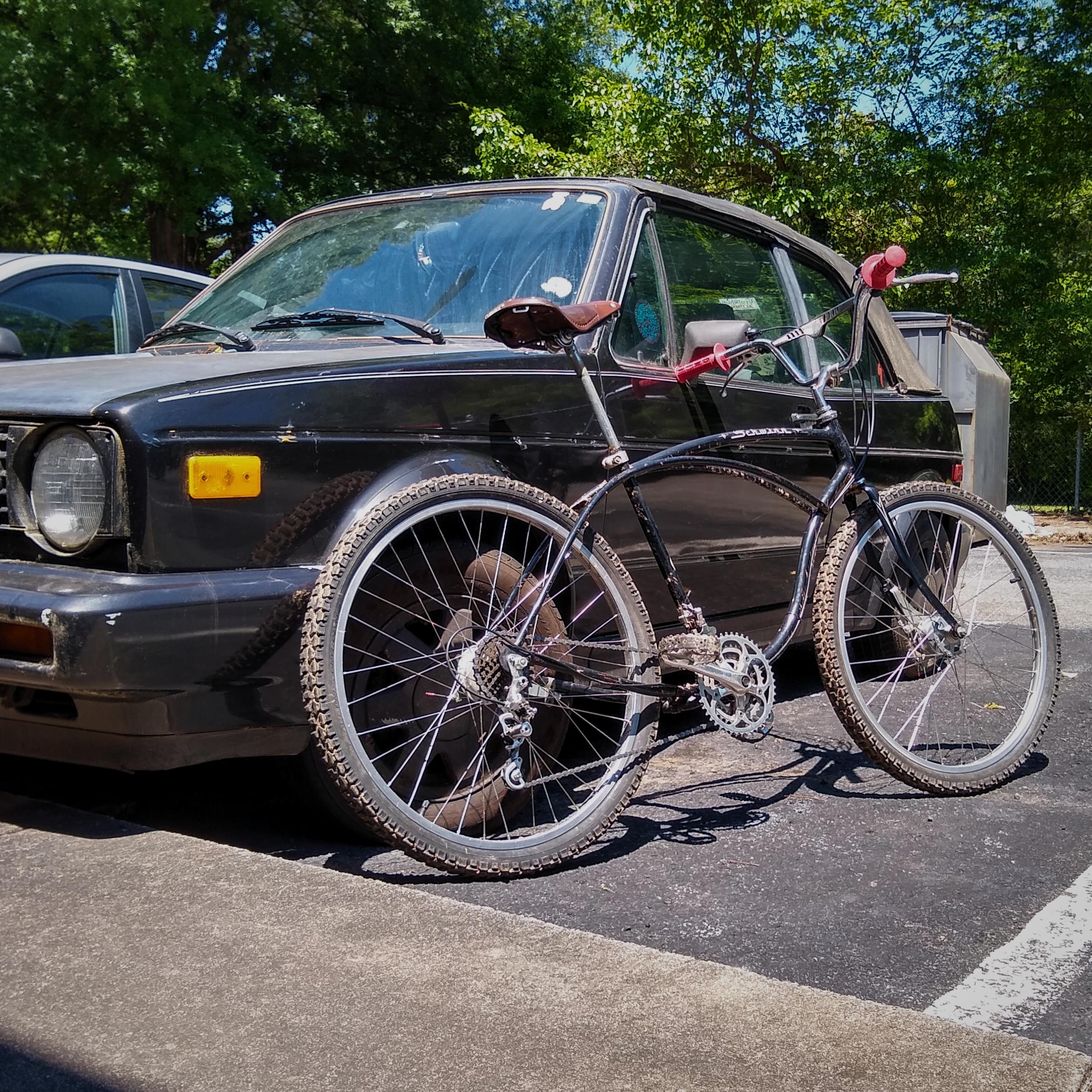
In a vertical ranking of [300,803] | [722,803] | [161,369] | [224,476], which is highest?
[161,369]

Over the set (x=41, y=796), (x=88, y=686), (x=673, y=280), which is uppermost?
(x=673, y=280)

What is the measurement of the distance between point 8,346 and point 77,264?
160 centimetres

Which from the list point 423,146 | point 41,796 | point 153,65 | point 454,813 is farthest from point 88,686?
point 423,146

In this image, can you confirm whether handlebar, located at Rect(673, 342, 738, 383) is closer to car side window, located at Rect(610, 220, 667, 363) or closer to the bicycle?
the bicycle

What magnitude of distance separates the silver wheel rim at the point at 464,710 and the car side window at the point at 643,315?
2.87ft

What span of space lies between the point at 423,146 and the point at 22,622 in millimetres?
19032

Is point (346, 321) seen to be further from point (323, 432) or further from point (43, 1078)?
point (43, 1078)

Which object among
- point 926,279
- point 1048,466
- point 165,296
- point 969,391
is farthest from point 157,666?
point 1048,466

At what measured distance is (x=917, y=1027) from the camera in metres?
2.13

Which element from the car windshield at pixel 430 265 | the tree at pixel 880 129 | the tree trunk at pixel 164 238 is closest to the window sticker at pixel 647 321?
the car windshield at pixel 430 265

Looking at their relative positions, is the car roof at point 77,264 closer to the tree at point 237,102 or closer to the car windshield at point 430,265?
the car windshield at point 430,265

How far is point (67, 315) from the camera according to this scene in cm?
589

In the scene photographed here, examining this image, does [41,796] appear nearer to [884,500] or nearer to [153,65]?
[884,500]

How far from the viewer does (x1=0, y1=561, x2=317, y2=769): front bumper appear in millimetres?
2688
